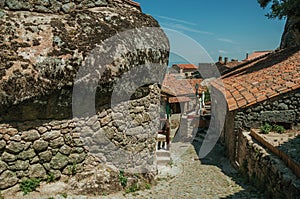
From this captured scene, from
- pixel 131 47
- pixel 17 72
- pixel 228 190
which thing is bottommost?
pixel 228 190

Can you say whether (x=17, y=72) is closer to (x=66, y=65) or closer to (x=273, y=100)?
(x=66, y=65)

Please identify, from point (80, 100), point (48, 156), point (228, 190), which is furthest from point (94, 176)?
point (228, 190)

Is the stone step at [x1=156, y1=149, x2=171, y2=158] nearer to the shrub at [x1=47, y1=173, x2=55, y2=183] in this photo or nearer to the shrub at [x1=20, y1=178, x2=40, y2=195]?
the shrub at [x1=47, y1=173, x2=55, y2=183]

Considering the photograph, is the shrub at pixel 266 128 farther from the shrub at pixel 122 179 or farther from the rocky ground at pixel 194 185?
the shrub at pixel 122 179

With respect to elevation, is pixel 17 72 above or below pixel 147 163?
above

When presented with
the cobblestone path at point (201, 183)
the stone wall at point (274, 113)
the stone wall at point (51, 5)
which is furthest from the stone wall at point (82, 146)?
the stone wall at point (274, 113)

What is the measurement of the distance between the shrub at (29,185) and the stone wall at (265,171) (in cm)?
393

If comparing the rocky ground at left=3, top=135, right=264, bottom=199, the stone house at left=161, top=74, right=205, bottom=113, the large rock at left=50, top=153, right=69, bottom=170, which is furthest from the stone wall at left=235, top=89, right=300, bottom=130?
the stone house at left=161, top=74, right=205, bottom=113

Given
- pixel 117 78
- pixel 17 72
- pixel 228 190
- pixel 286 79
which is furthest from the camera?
pixel 286 79

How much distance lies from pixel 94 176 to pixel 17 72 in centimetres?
212

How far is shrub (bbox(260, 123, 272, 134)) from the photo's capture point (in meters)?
8.14

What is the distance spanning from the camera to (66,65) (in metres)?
4.13

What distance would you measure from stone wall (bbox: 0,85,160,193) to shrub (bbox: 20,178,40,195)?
72 millimetres

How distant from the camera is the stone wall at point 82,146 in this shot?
412 cm
